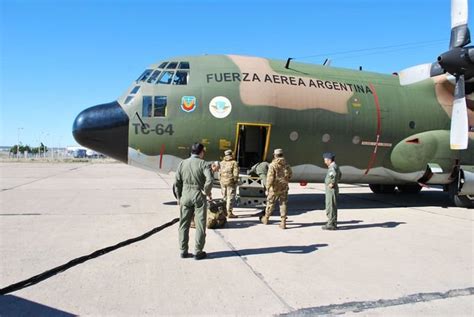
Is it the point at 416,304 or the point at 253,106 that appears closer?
the point at 416,304

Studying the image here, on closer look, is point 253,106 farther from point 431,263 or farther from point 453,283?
point 453,283

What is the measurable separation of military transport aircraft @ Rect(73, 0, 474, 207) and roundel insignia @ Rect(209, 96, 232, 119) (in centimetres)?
3

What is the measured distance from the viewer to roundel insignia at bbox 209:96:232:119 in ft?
33.7

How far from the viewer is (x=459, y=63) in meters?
10.5

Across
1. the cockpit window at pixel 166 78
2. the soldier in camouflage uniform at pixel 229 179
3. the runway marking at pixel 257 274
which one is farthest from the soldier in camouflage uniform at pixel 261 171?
the cockpit window at pixel 166 78

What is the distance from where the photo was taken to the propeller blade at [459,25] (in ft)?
35.2

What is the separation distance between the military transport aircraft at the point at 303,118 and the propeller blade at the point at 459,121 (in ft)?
0.08

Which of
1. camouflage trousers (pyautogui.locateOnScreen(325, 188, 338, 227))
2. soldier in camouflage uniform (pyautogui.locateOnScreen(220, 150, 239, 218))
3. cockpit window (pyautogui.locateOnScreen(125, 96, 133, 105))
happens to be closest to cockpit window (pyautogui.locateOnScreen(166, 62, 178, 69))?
cockpit window (pyautogui.locateOnScreen(125, 96, 133, 105))

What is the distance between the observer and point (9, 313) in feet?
13.1

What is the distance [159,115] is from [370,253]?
6.28 meters

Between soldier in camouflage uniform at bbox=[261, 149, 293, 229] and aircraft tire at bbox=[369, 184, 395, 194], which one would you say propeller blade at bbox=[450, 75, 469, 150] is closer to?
aircraft tire at bbox=[369, 184, 395, 194]

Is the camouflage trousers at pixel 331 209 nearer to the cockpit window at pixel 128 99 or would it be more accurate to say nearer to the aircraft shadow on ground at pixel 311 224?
the aircraft shadow on ground at pixel 311 224

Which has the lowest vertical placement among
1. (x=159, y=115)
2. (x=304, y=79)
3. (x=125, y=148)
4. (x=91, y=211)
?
(x=91, y=211)

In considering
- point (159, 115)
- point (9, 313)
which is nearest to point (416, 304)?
point (9, 313)
